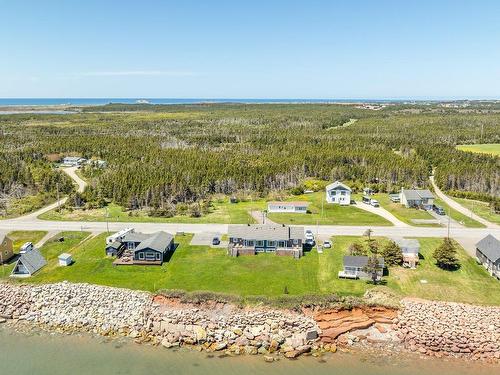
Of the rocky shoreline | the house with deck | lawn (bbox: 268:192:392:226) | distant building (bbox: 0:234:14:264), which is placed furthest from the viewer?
lawn (bbox: 268:192:392:226)

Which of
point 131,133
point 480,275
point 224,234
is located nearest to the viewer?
point 480,275

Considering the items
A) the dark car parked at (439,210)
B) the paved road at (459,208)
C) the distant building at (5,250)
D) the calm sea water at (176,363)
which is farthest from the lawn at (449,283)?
the distant building at (5,250)

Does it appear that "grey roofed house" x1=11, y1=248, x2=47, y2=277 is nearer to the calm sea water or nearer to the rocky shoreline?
the rocky shoreline

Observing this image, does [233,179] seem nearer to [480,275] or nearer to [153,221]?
[153,221]

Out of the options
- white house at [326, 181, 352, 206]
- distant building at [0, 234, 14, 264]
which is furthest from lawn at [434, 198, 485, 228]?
distant building at [0, 234, 14, 264]

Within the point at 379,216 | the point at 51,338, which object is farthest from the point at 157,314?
the point at 379,216

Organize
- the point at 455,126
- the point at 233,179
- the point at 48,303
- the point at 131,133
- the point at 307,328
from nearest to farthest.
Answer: the point at 307,328 < the point at 48,303 < the point at 233,179 < the point at 131,133 < the point at 455,126
